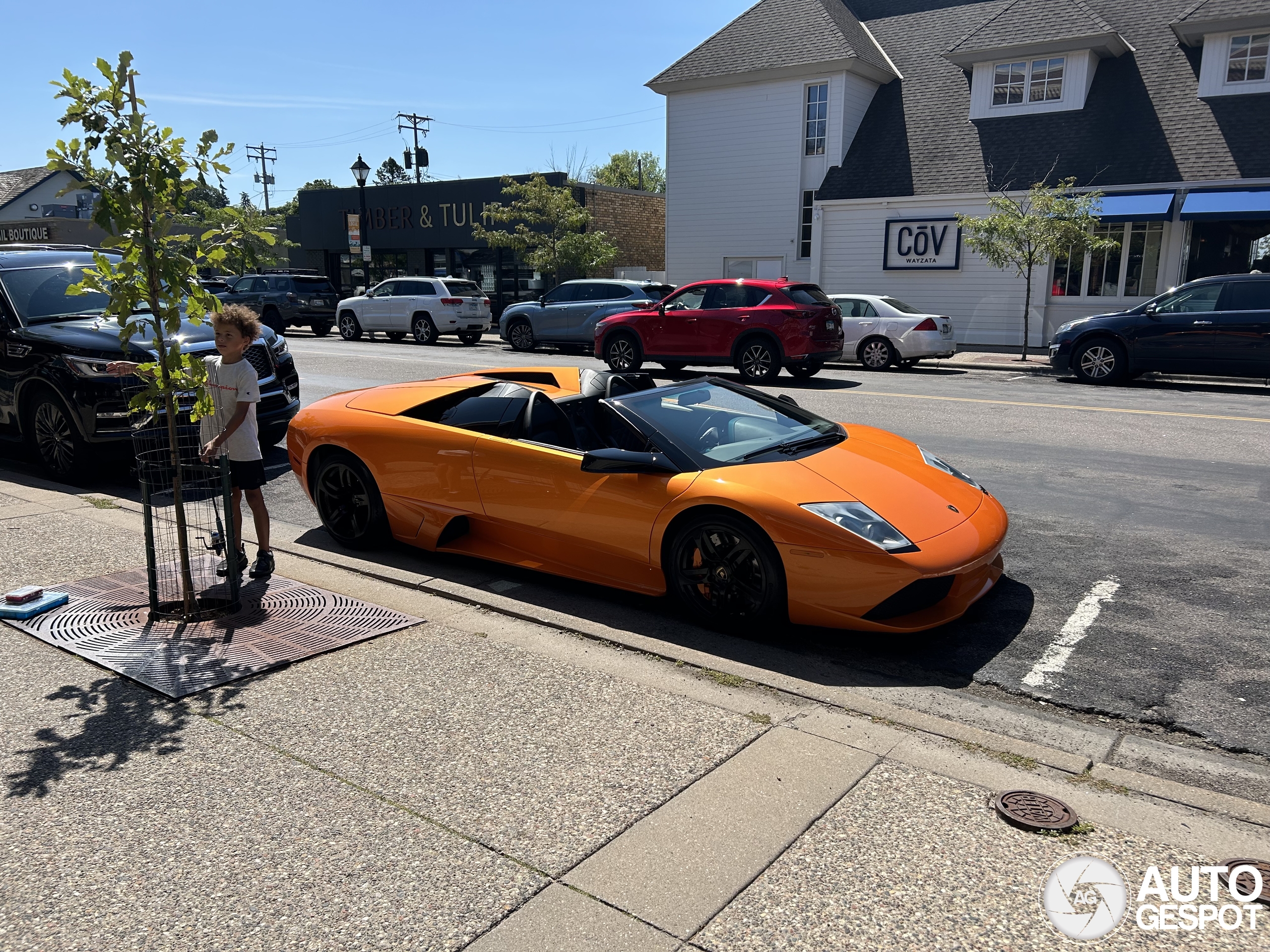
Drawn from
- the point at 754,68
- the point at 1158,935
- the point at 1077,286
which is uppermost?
the point at 754,68

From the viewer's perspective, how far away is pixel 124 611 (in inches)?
199

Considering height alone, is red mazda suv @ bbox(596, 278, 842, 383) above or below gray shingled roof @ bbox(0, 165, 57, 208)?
below

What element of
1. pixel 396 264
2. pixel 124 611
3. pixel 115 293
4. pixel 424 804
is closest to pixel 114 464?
pixel 124 611

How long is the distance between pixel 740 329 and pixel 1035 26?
520 inches

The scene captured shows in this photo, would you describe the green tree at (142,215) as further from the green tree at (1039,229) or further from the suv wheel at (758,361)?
the green tree at (1039,229)

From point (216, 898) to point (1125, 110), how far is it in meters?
24.7

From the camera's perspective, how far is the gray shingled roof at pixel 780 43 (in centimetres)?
2569

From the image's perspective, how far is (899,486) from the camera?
5012mm

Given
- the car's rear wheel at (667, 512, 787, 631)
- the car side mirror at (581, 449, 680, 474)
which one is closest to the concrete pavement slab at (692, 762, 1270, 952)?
the car's rear wheel at (667, 512, 787, 631)

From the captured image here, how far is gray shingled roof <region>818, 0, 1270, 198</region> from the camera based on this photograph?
20.5 m

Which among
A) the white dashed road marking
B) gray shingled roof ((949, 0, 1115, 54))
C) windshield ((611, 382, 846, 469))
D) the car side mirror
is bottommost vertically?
the white dashed road marking

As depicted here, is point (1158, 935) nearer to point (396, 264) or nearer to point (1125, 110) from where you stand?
point (1125, 110)

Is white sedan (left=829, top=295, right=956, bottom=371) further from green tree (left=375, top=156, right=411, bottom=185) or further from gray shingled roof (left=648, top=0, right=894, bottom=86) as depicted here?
green tree (left=375, top=156, right=411, bottom=185)

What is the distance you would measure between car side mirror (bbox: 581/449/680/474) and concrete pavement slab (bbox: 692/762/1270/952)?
6.92 feet
